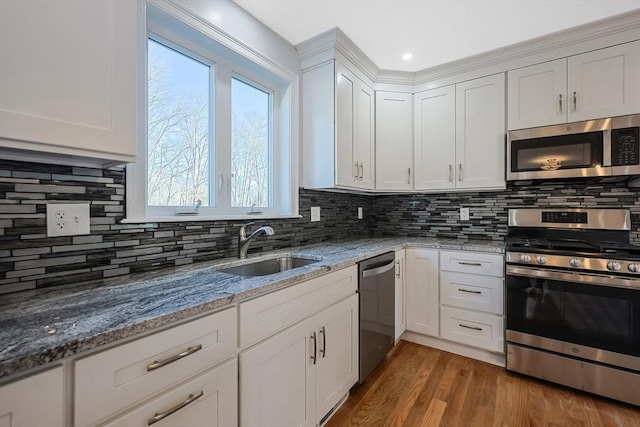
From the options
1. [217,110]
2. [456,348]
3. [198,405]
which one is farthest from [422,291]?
[217,110]

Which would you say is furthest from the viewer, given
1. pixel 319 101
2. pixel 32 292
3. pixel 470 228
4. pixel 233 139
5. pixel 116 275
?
pixel 470 228

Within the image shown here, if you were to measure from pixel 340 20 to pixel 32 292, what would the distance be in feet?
7.02

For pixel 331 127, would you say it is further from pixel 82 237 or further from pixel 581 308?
pixel 581 308

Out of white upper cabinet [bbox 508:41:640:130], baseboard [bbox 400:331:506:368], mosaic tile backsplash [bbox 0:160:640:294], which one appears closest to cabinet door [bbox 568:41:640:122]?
white upper cabinet [bbox 508:41:640:130]

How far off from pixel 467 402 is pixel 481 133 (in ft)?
6.59

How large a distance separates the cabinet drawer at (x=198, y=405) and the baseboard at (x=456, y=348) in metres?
1.97

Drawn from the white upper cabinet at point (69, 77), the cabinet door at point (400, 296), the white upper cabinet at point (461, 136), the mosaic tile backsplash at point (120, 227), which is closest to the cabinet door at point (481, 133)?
the white upper cabinet at point (461, 136)

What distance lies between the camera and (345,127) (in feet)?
7.46

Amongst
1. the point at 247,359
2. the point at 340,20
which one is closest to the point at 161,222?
the point at 247,359

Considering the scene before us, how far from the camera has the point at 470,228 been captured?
2.72 m

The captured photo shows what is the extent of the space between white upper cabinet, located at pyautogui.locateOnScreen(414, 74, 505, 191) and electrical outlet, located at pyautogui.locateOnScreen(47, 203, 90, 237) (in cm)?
246

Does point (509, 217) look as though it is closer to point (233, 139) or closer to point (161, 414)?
point (233, 139)

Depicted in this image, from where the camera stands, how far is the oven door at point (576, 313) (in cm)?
170

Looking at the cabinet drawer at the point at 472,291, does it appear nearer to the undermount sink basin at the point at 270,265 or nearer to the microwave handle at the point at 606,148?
the microwave handle at the point at 606,148
